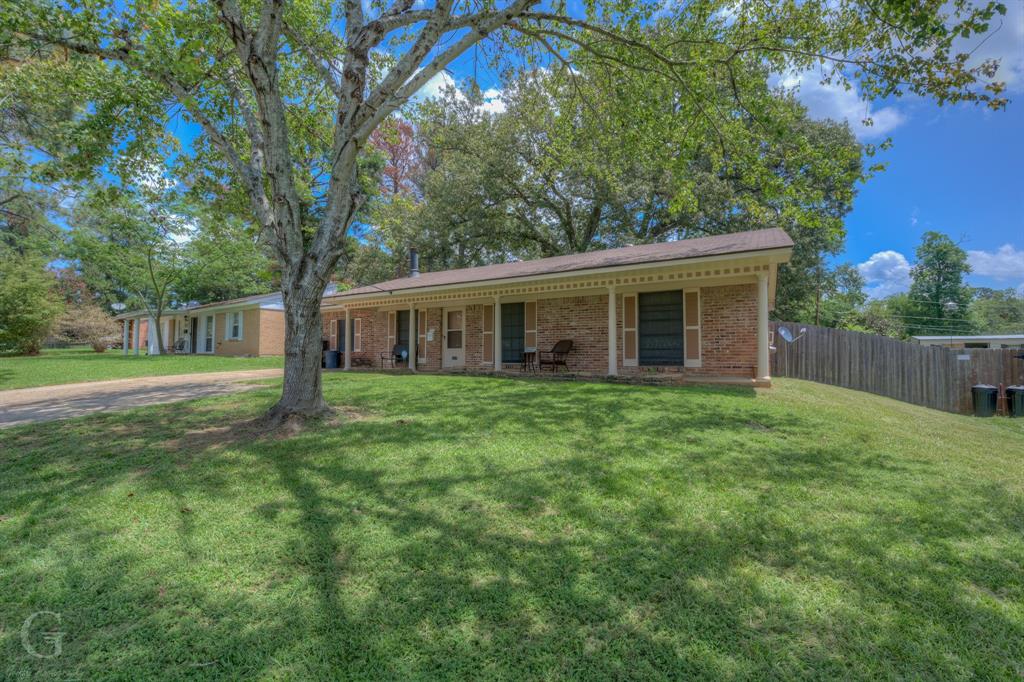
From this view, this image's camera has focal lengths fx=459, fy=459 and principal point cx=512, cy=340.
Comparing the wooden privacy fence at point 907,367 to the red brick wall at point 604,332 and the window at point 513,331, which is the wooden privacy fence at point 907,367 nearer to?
the red brick wall at point 604,332

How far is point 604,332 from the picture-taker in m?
12.1

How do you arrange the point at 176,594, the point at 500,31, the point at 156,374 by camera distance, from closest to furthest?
the point at 176,594 < the point at 500,31 < the point at 156,374

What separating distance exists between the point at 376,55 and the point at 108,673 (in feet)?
36.0

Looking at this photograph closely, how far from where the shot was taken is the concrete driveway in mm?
7420

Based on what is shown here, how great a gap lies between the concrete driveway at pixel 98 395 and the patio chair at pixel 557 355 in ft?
23.0

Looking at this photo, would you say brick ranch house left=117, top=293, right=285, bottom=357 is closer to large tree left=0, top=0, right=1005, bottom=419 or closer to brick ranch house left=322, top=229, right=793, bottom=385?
brick ranch house left=322, top=229, right=793, bottom=385

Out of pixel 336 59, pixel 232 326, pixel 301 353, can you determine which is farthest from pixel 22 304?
pixel 301 353

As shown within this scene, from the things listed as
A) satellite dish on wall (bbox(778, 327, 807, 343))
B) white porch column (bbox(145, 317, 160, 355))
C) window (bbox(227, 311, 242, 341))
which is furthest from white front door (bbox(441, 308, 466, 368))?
white porch column (bbox(145, 317, 160, 355))

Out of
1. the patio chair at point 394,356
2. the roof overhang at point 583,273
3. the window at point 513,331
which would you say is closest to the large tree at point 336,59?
the roof overhang at point 583,273

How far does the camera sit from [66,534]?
10.4 ft

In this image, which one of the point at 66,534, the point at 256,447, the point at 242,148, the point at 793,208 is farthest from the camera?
the point at 242,148

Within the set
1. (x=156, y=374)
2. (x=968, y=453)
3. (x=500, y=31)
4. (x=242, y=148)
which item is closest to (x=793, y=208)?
(x=968, y=453)

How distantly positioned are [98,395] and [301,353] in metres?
6.78

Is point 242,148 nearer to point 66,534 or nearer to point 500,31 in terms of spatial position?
point 500,31
